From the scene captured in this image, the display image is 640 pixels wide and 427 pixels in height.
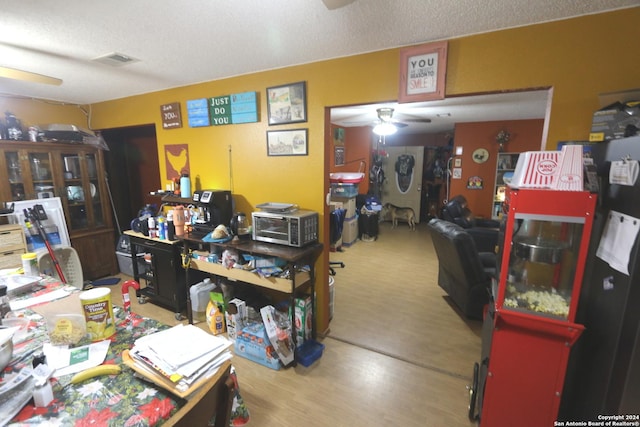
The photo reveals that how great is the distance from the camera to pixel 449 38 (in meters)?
1.79

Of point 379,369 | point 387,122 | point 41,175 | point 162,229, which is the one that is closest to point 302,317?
point 379,369

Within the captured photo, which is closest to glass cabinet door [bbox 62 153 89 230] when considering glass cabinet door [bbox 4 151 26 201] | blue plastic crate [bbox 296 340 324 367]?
glass cabinet door [bbox 4 151 26 201]

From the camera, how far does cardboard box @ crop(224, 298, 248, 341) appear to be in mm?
2350

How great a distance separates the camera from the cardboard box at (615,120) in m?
1.21

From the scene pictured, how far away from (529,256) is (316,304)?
168 centimetres

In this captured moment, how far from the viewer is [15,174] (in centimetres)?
311

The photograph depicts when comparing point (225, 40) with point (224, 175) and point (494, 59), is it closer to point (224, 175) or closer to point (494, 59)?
point (224, 175)

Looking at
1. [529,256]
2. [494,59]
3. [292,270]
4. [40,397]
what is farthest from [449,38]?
[40,397]

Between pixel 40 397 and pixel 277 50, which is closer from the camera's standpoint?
pixel 40 397

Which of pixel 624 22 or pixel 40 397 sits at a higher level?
pixel 624 22

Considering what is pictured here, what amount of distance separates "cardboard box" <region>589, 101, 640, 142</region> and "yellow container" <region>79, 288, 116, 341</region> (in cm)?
234

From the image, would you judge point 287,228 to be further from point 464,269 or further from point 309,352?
point 464,269

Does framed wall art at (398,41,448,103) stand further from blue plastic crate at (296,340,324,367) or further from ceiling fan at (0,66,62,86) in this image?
ceiling fan at (0,66,62,86)

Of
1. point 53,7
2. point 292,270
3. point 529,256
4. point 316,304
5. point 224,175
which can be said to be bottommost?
point 316,304
